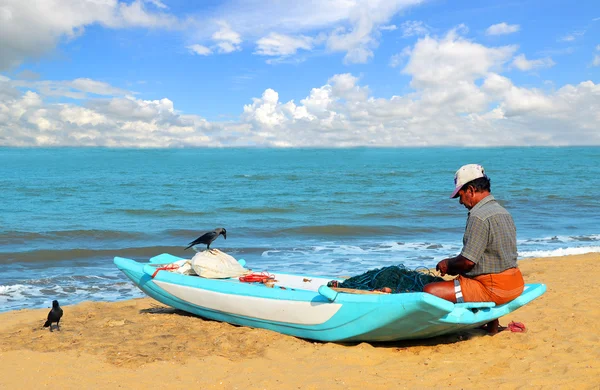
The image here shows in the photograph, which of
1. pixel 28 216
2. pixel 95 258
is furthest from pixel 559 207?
pixel 28 216

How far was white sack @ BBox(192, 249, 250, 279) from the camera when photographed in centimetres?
666

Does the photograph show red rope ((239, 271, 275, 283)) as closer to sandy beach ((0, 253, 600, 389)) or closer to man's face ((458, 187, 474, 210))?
sandy beach ((0, 253, 600, 389))

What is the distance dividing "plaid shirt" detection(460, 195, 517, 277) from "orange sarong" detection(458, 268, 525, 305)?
0.54 feet

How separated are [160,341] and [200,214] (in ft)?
51.7

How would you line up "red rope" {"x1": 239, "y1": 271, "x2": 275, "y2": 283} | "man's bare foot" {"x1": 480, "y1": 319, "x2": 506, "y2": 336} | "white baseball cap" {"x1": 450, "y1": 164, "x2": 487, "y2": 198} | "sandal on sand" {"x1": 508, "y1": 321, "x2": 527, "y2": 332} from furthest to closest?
"red rope" {"x1": 239, "y1": 271, "x2": 275, "y2": 283} < "sandal on sand" {"x1": 508, "y1": 321, "x2": 527, "y2": 332} < "man's bare foot" {"x1": 480, "y1": 319, "x2": 506, "y2": 336} < "white baseball cap" {"x1": 450, "y1": 164, "x2": 487, "y2": 198}

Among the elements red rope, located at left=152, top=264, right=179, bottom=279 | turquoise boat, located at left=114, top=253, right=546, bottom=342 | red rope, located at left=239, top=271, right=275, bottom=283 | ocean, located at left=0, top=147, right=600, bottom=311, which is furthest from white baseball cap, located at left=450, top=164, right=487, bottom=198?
ocean, located at left=0, top=147, right=600, bottom=311

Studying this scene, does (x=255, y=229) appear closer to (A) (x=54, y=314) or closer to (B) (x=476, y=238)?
(A) (x=54, y=314)

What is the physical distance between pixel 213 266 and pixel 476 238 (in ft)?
11.2

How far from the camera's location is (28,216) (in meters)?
20.3

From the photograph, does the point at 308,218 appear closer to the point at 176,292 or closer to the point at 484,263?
the point at 176,292

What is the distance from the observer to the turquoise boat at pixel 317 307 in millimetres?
4730

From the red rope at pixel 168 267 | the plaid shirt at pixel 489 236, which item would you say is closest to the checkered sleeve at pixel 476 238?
the plaid shirt at pixel 489 236

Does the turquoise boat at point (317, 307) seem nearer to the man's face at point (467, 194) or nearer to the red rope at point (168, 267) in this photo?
the red rope at point (168, 267)

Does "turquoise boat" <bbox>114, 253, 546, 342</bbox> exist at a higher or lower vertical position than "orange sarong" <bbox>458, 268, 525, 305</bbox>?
lower
